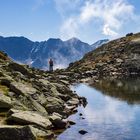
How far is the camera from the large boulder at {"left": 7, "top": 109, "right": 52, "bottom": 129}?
129 feet

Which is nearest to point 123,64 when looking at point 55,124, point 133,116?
point 133,116

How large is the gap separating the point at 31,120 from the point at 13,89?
1224cm

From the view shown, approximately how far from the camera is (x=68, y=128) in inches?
1816

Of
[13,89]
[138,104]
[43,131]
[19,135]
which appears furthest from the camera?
[138,104]

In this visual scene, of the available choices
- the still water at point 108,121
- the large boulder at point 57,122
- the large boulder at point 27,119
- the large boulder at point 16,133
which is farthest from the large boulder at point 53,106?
the large boulder at point 16,133

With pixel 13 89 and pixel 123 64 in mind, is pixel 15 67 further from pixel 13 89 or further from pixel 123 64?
pixel 123 64

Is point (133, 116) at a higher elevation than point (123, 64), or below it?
below

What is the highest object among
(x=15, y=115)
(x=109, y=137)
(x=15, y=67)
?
(x=15, y=67)

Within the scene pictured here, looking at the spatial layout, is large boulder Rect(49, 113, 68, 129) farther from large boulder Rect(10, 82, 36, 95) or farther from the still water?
large boulder Rect(10, 82, 36, 95)

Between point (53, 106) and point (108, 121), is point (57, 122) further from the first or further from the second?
point (108, 121)

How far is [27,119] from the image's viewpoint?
39.9 meters

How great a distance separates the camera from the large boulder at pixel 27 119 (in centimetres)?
3935

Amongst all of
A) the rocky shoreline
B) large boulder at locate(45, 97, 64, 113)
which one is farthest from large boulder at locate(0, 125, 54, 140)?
large boulder at locate(45, 97, 64, 113)

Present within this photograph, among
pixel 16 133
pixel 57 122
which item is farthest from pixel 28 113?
pixel 16 133
